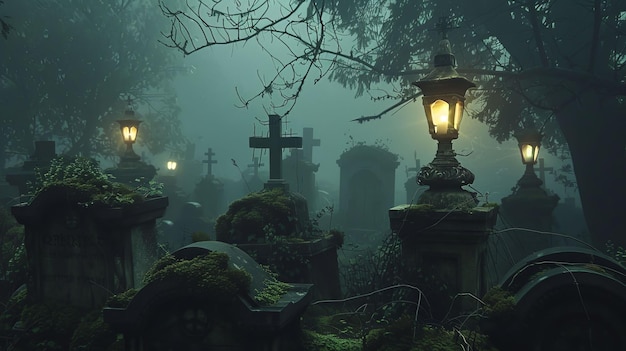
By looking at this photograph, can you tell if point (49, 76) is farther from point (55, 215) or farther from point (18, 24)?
point (55, 215)

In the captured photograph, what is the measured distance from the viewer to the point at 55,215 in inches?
227

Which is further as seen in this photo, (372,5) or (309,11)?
(372,5)

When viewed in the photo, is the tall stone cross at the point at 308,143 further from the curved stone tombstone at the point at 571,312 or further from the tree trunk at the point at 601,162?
the curved stone tombstone at the point at 571,312

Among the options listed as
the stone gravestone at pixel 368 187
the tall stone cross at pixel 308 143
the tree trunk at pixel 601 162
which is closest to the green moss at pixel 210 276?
the tree trunk at pixel 601 162

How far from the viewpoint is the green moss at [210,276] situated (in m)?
3.69

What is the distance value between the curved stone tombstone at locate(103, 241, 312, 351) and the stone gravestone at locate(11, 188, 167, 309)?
1.99 meters

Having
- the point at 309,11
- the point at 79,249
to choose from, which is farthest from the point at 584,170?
the point at 79,249

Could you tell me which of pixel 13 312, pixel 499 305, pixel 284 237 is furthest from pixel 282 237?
pixel 499 305

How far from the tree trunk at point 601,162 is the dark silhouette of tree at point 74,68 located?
22.4 meters

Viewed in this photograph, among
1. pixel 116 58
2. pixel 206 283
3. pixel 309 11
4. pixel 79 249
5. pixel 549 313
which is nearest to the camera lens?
pixel 549 313

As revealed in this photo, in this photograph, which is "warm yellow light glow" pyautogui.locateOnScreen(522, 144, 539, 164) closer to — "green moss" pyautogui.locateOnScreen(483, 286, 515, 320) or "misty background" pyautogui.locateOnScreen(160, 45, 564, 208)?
"green moss" pyautogui.locateOnScreen(483, 286, 515, 320)

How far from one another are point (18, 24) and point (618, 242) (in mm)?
25621

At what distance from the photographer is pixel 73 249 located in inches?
227

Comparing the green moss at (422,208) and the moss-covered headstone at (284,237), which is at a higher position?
the green moss at (422,208)
